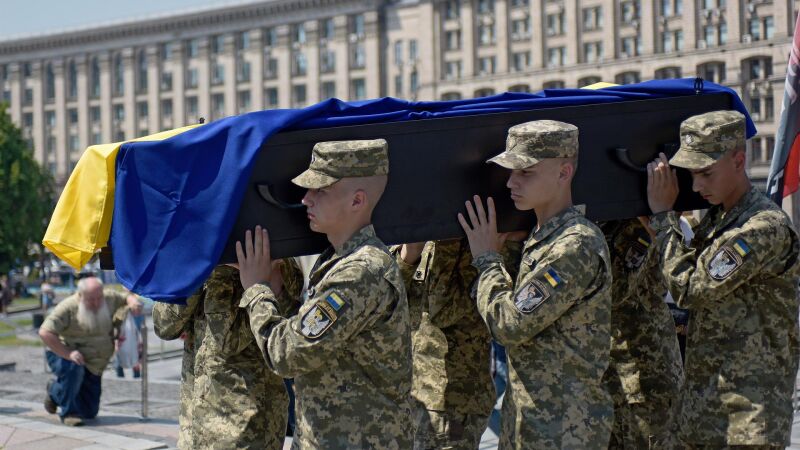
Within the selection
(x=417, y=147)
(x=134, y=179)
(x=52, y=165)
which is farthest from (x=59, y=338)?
(x=52, y=165)

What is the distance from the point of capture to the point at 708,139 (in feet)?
16.5

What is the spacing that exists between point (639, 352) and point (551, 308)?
142 centimetres

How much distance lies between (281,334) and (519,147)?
125 centimetres

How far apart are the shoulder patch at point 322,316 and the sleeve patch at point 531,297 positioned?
2.33 ft

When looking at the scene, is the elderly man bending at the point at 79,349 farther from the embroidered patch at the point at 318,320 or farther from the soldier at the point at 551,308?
the soldier at the point at 551,308

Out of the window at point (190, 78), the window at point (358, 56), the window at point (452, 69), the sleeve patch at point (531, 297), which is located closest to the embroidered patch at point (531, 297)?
the sleeve patch at point (531, 297)

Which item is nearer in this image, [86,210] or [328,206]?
[328,206]

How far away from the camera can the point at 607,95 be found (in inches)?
218

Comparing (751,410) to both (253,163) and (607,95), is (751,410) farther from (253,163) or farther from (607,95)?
(253,163)

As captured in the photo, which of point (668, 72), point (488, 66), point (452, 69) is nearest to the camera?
point (668, 72)

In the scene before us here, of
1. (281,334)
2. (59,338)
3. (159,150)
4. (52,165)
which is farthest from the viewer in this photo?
(52,165)

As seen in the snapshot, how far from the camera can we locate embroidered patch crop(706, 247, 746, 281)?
4934 millimetres

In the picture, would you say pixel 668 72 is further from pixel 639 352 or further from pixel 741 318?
pixel 741 318

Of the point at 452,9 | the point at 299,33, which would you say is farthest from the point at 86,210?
the point at 299,33
